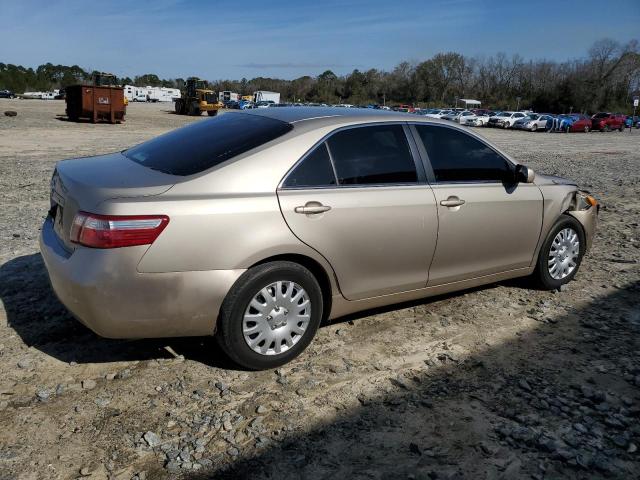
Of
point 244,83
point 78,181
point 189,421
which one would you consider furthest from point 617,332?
point 244,83

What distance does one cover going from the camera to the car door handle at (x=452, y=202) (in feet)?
13.3

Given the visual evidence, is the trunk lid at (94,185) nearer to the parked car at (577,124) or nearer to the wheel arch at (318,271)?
the wheel arch at (318,271)

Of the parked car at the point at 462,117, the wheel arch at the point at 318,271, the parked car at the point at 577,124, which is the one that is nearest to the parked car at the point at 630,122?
the parked car at the point at 577,124

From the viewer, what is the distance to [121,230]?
2945 millimetres

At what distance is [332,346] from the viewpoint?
12.8 feet

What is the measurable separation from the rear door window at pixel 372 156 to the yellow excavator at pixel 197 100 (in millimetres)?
41738

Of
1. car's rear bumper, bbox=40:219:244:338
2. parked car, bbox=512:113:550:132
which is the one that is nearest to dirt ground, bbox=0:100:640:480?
car's rear bumper, bbox=40:219:244:338

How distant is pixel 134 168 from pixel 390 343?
2.16m

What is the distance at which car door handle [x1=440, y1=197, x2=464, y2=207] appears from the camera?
159 inches

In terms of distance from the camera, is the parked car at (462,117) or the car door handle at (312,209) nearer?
the car door handle at (312,209)

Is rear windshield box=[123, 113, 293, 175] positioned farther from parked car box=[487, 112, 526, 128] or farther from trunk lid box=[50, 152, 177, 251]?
parked car box=[487, 112, 526, 128]

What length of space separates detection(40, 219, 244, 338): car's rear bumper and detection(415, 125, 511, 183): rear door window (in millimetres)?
1864

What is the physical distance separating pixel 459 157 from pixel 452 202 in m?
0.45

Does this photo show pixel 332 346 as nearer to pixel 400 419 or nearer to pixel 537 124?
pixel 400 419
